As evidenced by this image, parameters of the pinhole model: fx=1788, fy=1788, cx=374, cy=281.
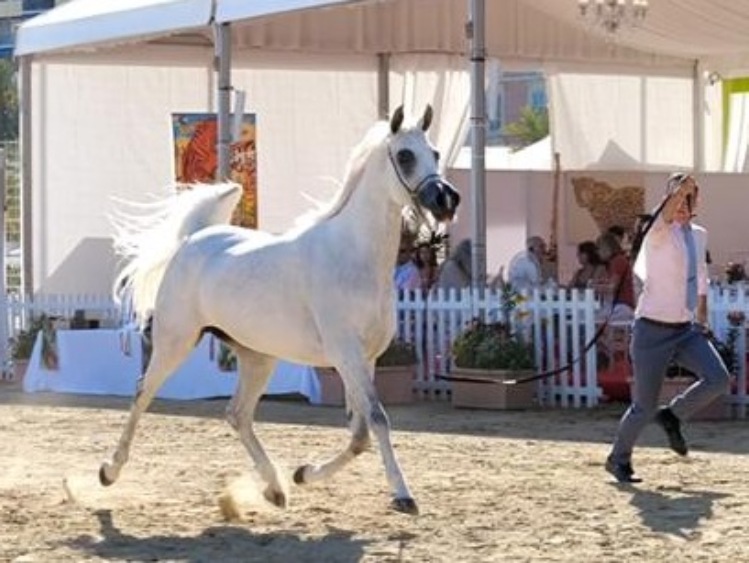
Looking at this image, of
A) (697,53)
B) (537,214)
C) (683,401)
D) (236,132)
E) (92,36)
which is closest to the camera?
(683,401)

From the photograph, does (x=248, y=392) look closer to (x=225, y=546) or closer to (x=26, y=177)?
(x=225, y=546)

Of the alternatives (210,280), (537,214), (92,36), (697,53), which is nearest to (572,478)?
(210,280)

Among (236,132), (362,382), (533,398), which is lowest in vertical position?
(533,398)

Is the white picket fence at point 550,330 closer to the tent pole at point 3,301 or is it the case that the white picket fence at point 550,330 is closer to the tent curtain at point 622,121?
the tent pole at point 3,301

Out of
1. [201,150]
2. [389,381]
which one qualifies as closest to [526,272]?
[389,381]

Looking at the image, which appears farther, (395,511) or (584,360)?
(584,360)

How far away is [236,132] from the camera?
18.2 metres

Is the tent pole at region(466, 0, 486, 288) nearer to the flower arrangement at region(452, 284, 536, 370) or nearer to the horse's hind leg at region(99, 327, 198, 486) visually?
the flower arrangement at region(452, 284, 536, 370)

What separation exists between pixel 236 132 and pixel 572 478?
29.7 feet

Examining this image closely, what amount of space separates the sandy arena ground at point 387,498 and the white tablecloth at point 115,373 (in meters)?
2.45

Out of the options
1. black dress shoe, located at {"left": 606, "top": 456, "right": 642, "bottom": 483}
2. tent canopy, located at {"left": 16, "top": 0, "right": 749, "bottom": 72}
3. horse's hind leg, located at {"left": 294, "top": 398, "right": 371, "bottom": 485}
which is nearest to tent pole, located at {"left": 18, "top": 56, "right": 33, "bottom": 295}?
tent canopy, located at {"left": 16, "top": 0, "right": 749, "bottom": 72}

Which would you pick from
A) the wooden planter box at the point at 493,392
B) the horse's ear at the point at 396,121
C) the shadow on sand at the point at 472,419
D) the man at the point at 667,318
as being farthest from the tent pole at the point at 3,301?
the horse's ear at the point at 396,121

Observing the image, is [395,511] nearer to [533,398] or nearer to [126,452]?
[126,452]

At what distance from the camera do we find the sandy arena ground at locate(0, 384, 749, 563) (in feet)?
25.2
